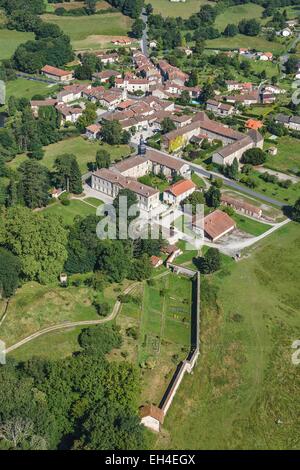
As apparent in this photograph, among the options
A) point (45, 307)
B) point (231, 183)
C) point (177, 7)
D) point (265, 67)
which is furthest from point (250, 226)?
point (177, 7)

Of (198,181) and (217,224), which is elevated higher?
(198,181)

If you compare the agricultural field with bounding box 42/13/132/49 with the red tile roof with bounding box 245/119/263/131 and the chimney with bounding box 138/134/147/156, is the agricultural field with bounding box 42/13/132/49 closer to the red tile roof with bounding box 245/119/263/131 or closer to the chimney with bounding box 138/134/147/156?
the red tile roof with bounding box 245/119/263/131

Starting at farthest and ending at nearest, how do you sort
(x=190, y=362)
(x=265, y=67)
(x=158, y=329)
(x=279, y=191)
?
(x=265, y=67), (x=279, y=191), (x=158, y=329), (x=190, y=362)

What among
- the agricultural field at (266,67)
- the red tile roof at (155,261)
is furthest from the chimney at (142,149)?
the agricultural field at (266,67)

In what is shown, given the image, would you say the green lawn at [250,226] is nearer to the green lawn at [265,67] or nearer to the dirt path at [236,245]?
the dirt path at [236,245]

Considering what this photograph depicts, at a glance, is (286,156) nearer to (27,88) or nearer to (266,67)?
(266,67)

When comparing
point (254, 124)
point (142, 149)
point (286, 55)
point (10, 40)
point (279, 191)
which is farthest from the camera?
point (286, 55)

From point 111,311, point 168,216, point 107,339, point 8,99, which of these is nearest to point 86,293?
point 111,311

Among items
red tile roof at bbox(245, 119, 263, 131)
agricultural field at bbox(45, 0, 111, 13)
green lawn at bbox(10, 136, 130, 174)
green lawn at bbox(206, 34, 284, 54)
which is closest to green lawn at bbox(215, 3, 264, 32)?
green lawn at bbox(206, 34, 284, 54)
